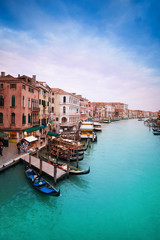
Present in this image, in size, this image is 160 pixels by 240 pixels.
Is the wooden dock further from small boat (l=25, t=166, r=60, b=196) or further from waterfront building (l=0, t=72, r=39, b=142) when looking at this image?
waterfront building (l=0, t=72, r=39, b=142)

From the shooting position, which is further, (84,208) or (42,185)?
(42,185)

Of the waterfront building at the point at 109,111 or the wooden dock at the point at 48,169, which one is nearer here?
the wooden dock at the point at 48,169

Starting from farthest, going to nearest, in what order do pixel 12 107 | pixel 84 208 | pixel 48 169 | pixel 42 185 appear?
pixel 12 107 < pixel 48 169 < pixel 42 185 < pixel 84 208

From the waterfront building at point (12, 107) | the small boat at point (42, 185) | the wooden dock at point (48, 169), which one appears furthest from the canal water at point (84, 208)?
the waterfront building at point (12, 107)

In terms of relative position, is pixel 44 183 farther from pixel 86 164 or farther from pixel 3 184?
pixel 86 164

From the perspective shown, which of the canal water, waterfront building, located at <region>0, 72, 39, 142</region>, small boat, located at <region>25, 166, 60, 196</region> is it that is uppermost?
waterfront building, located at <region>0, 72, 39, 142</region>

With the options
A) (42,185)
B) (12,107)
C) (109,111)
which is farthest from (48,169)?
(109,111)

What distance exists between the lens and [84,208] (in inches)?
409

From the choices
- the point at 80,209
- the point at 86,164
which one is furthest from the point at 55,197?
the point at 86,164

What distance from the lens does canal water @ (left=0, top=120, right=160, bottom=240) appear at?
8.45 m

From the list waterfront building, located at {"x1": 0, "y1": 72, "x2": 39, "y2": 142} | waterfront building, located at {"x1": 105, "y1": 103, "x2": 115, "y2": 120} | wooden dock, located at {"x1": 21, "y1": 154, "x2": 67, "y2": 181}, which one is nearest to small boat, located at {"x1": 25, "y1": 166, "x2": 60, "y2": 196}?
wooden dock, located at {"x1": 21, "y1": 154, "x2": 67, "y2": 181}

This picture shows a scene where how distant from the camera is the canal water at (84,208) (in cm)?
845

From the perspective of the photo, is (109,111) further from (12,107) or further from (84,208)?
(84,208)

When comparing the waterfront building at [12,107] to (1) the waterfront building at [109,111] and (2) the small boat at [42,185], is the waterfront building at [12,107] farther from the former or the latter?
(1) the waterfront building at [109,111]
